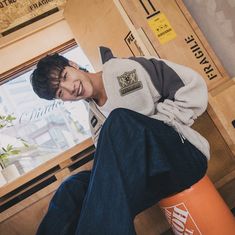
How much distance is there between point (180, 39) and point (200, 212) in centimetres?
84

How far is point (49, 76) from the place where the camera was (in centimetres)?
145

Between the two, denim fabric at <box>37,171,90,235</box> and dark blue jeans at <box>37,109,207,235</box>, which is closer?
dark blue jeans at <box>37,109,207,235</box>

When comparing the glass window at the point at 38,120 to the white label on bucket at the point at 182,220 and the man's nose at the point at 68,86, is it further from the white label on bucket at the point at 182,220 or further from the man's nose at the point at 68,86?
the white label on bucket at the point at 182,220

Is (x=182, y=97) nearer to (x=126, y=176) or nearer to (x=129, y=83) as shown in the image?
(x=129, y=83)

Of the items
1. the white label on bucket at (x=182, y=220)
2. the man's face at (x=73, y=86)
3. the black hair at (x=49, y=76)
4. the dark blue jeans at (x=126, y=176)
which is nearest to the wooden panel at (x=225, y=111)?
the dark blue jeans at (x=126, y=176)

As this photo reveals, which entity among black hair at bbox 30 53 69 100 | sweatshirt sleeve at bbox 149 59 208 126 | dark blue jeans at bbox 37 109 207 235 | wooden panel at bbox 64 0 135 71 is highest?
wooden panel at bbox 64 0 135 71

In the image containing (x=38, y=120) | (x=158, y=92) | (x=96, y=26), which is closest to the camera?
(x=158, y=92)

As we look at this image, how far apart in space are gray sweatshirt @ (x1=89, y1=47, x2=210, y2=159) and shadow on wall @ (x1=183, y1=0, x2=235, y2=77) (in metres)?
0.39

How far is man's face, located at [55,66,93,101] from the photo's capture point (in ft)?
4.65

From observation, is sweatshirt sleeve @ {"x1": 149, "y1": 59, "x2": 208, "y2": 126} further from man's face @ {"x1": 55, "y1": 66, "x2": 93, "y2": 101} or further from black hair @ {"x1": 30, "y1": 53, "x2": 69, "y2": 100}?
black hair @ {"x1": 30, "y1": 53, "x2": 69, "y2": 100}

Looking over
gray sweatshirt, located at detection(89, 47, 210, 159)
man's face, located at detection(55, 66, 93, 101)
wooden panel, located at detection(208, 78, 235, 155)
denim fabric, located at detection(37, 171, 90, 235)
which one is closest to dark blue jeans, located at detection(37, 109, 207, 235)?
denim fabric, located at detection(37, 171, 90, 235)

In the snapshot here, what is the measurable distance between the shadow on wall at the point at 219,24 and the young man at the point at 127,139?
0.40 m

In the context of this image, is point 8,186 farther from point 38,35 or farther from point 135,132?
point 38,35

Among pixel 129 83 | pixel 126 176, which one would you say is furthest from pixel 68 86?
pixel 126 176
